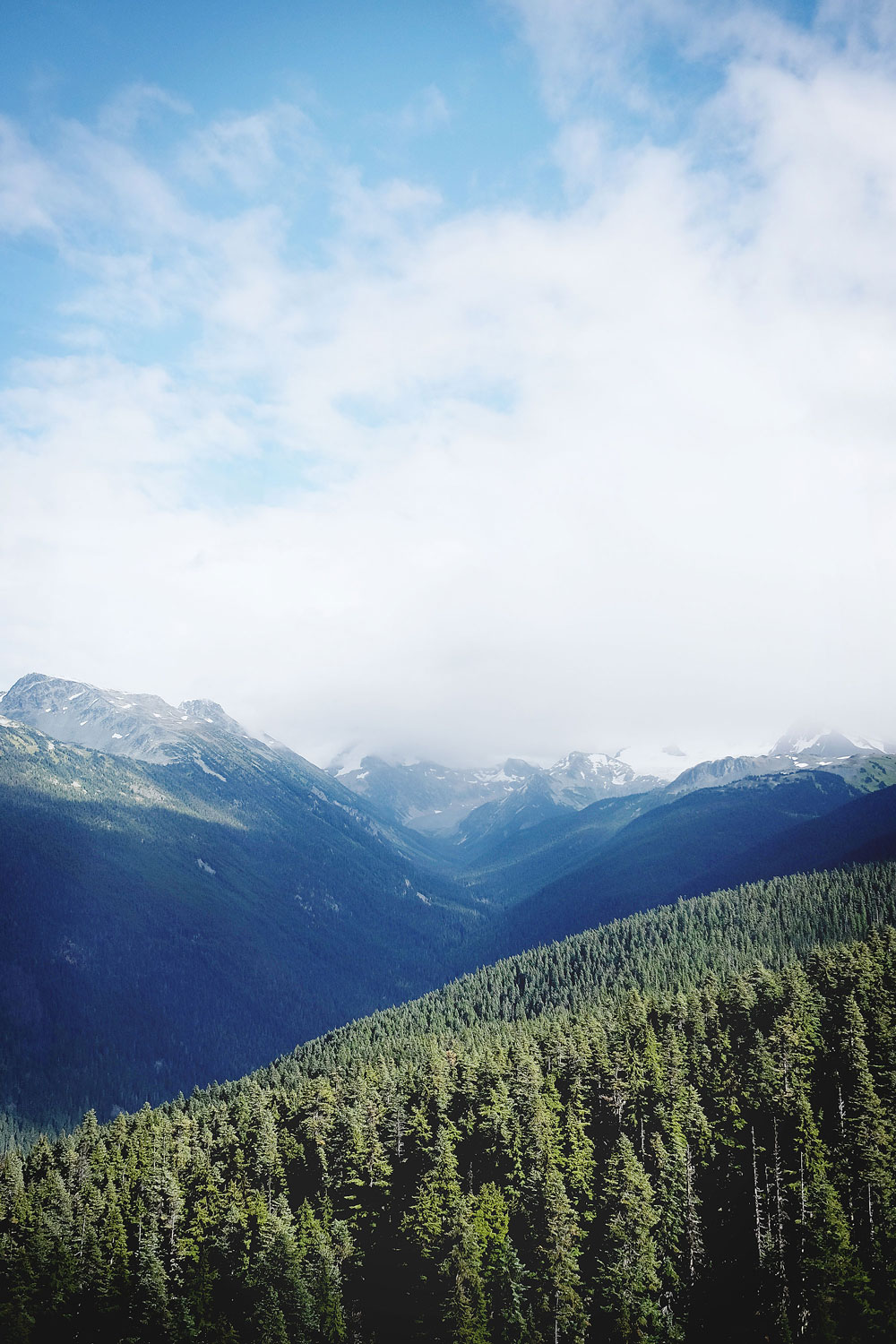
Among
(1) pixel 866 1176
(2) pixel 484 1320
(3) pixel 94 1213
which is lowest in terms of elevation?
(2) pixel 484 1320

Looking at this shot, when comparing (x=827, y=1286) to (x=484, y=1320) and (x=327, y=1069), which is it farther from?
(x=327, y=1069)

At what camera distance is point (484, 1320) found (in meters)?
76.6

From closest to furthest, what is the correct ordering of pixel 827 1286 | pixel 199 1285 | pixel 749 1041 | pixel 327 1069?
pixel 827 1286 → pixel 199 1285 → pixel 749 1041 → pixel 327 1069

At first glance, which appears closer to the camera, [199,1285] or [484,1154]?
[199,1285]

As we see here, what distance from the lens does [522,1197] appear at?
85562 millimetres

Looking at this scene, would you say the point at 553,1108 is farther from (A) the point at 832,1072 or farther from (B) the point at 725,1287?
(A) the point at 832,1072

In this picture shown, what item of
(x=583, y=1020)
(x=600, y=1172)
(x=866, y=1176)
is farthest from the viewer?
(x=583, y=1020)

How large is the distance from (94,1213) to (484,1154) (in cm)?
4981

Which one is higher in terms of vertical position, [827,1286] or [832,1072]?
[832,1072]

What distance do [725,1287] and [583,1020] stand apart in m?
50.3

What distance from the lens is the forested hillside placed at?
7588 cm

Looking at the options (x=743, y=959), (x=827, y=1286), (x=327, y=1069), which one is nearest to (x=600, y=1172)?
(x=827, y=1286)

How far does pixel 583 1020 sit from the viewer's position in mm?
126750

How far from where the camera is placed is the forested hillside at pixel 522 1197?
249 ft
